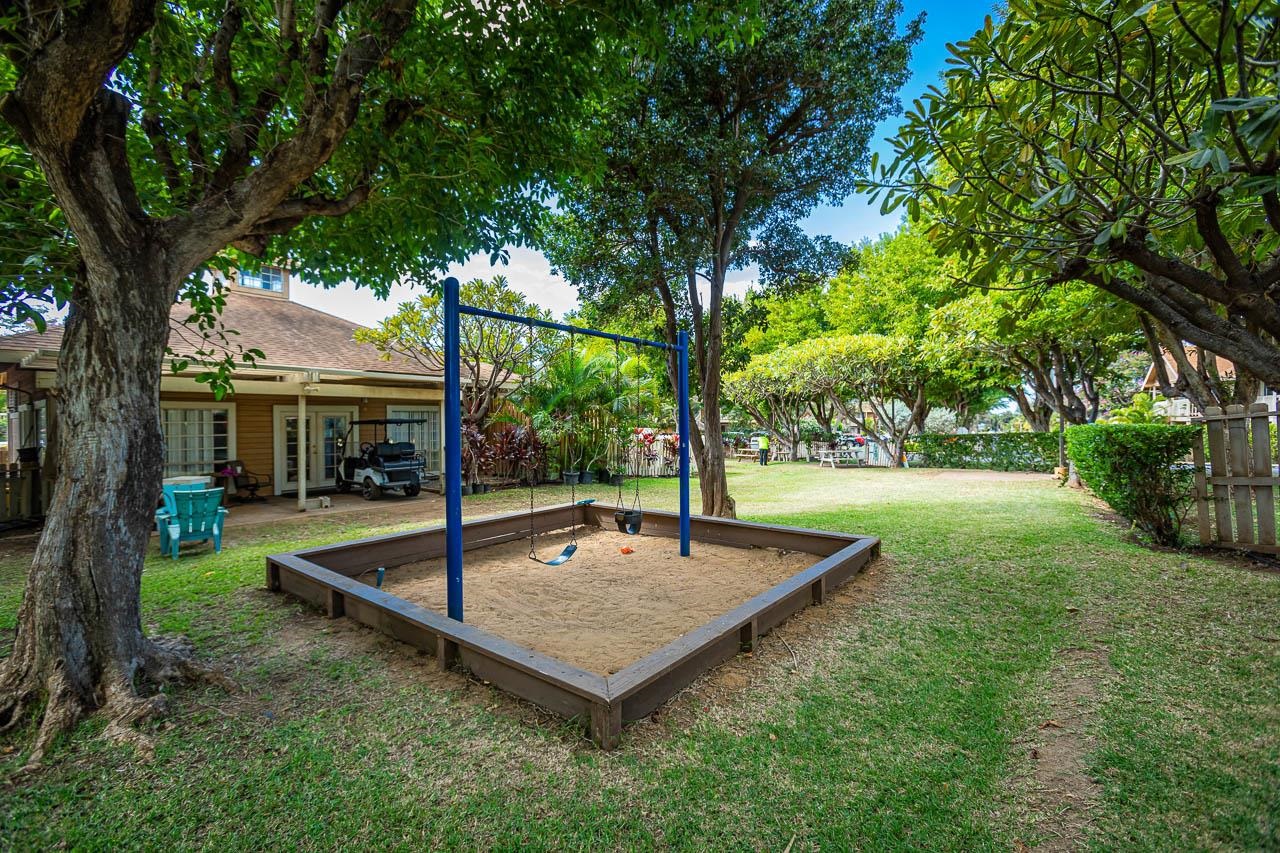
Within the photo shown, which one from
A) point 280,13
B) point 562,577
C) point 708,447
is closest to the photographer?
point 280,13

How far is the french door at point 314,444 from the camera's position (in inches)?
484

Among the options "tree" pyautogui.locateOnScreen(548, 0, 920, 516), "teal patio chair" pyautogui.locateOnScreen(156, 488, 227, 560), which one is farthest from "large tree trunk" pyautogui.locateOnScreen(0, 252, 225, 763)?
"teal patio chair" pyautogui.locateOnScreen(156, 488, 227, 560)

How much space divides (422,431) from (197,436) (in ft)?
16.6

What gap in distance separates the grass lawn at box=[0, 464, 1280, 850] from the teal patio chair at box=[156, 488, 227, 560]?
2.06 meters

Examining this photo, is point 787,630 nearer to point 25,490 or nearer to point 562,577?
point 562,577

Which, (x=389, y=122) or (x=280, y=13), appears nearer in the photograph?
(x=280, y=13)

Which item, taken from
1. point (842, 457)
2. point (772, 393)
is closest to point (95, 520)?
point (772, 393)

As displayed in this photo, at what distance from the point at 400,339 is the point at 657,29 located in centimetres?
1023

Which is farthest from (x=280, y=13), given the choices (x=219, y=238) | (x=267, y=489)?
(x=267, y=489)

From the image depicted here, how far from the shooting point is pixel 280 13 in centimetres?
362

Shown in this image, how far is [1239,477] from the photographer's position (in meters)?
5.68

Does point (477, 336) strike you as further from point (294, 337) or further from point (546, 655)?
point (546, 655)

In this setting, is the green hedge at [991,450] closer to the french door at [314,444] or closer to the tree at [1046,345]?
the tree at [1046,345]

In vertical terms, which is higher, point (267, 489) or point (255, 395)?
point (255, 395)
